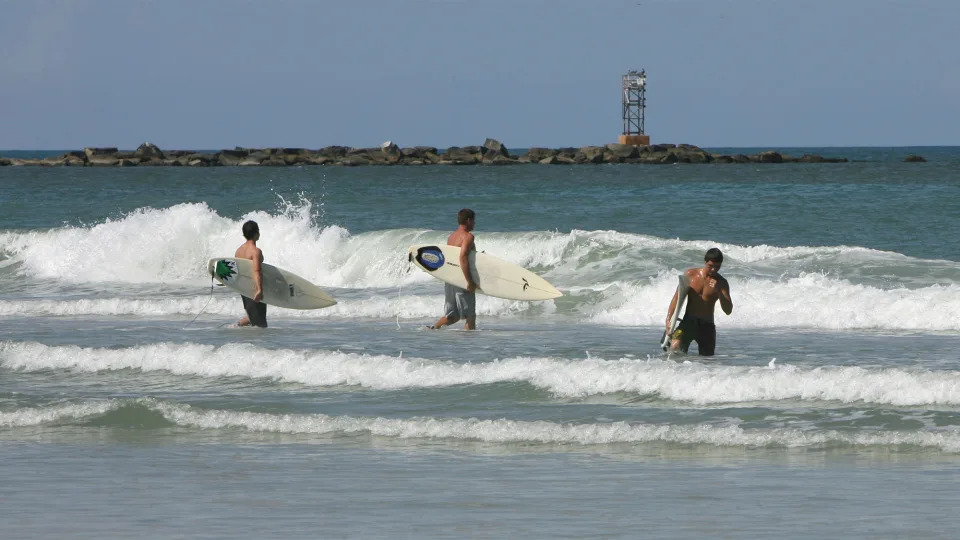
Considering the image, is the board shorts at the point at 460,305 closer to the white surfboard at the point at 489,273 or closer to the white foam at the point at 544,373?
the white surfboard at the point at 489,273

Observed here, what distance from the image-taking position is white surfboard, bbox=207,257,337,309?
588 inches

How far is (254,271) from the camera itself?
14.1m

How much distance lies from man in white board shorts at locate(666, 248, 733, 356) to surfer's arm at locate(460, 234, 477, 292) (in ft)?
10.4

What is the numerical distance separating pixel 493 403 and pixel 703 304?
7.50ft

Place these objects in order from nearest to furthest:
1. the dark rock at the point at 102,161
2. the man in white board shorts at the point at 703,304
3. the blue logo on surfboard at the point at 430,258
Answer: the man in white board shorts at the point at 703,304 → the blue logo on surfboard at the point at 430,258 → the dark rock at the point at 102,161

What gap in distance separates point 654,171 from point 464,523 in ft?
198

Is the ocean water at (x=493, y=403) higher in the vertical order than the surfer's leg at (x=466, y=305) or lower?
lower

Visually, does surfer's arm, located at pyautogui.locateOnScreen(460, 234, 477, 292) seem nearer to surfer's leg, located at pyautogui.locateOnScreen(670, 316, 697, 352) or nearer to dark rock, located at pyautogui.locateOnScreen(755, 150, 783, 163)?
surfer's leg, located at pyautogui.locateOnScreen(670, 316, 697, 352)

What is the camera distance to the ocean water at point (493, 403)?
6965 mm

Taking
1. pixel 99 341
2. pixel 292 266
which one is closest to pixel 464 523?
pixel 99 341

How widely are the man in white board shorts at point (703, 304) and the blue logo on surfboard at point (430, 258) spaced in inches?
170

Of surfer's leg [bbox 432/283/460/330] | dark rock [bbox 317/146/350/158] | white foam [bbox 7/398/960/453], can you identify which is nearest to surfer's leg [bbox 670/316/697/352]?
white foam [bbox 7/398/960/453]

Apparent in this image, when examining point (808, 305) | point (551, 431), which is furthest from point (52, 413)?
point (808, 305)

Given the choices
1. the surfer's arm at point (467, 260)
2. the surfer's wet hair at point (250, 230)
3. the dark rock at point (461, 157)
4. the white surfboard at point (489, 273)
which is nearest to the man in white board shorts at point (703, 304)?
the surfer's arm at point (467, 260)
